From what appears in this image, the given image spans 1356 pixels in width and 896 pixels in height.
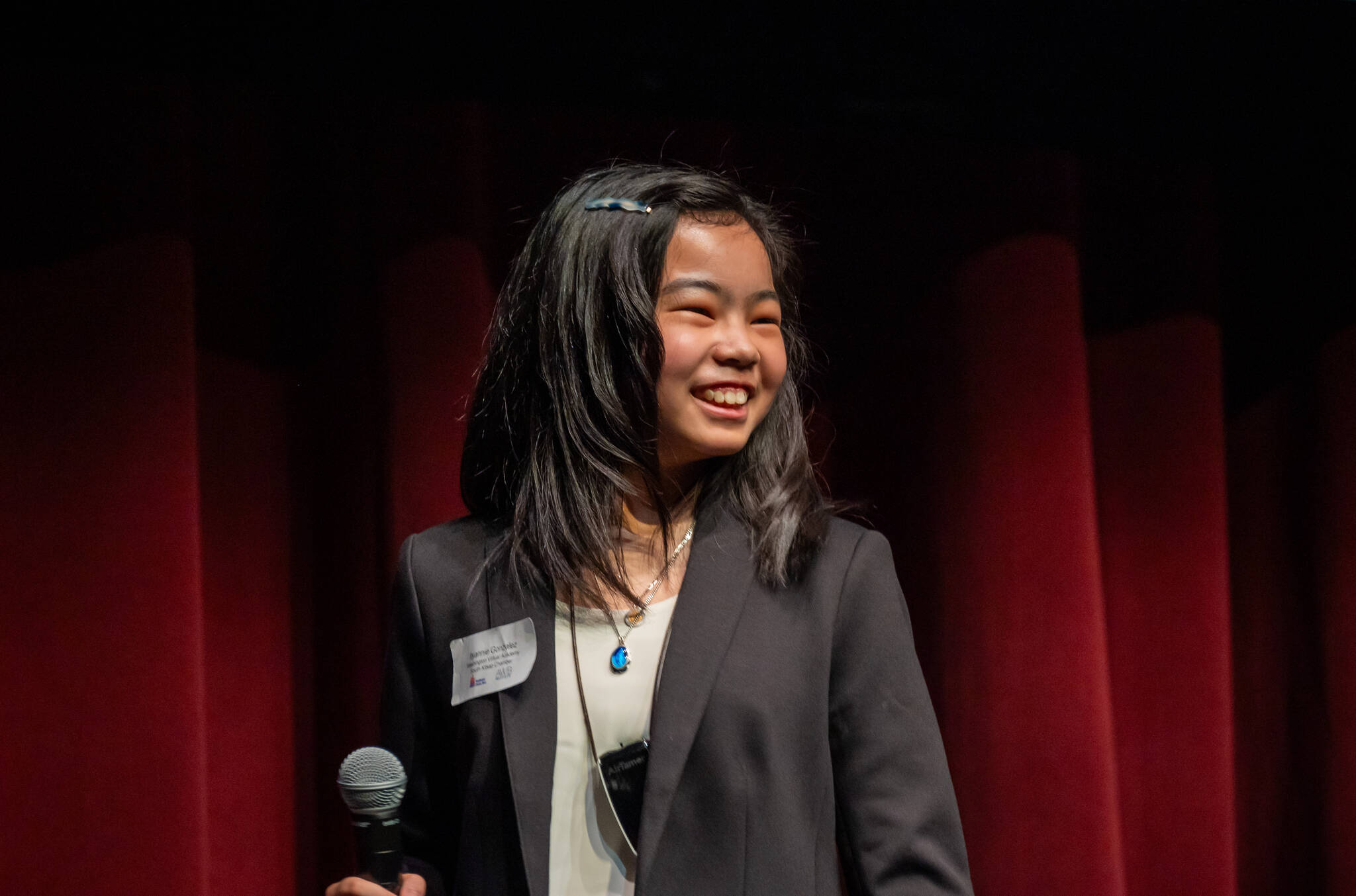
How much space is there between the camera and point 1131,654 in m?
2.00

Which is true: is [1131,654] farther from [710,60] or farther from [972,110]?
[710,60]

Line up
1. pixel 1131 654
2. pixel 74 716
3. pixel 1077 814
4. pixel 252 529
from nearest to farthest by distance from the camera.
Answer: pixel 74 716, pixel 252 529, pixel 1077 814, pixel 1131 654

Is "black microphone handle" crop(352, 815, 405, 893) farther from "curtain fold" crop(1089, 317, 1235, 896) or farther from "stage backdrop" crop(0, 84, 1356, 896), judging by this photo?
"curtain fold" crop(1089, 317, 1235, 896)

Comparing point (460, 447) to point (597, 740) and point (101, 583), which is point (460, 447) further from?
point (597, 740)

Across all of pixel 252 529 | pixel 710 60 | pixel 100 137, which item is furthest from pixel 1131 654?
pixel 100 137

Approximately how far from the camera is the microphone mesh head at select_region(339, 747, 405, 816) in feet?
3.38

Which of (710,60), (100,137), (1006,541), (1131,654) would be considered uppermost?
(710,60)

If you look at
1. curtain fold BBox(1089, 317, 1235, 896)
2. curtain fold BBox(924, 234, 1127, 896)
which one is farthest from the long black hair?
curtain fold BBox(1089, 317, 1235, 896)

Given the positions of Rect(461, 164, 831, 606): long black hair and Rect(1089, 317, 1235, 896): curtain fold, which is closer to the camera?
Rect(461, 164, 831, 606): long black hair

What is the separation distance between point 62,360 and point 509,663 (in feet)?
2.68

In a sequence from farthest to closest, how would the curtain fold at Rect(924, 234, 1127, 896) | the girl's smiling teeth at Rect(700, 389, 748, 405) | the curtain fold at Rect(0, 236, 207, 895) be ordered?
1. the curtain fold at Rect(924, 234, 1127, 896)
2. the curtain fold at Rect(0, 236, 207, 895)
3. the girl's smiling teeth at Rect(700, 389, 748, 405)

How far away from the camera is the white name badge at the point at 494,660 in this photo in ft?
3.93

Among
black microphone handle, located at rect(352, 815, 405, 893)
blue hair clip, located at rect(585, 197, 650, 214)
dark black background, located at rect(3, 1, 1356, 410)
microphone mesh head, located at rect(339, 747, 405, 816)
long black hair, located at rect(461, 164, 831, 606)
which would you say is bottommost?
black microphone handle, located at rect(352, 815, 405, 893)

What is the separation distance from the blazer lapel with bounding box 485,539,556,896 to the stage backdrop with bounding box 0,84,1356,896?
486 millimetres
